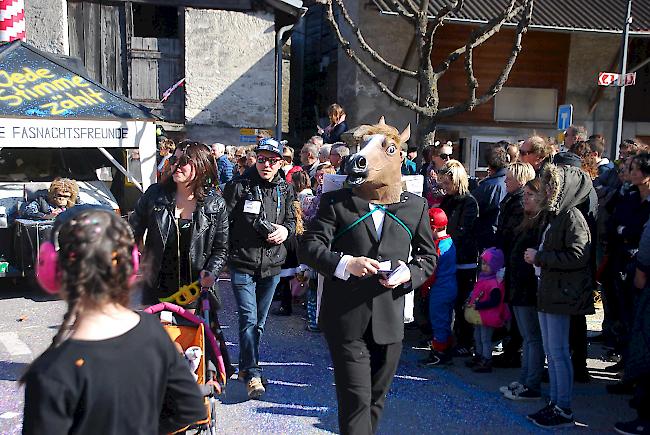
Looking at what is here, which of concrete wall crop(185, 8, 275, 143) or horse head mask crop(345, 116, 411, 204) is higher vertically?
concrete wall crop(185, 8, 275, 143)

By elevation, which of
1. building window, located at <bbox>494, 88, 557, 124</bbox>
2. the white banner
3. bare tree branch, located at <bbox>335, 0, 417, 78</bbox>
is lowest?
the white banner

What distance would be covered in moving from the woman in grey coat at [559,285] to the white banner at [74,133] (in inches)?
250

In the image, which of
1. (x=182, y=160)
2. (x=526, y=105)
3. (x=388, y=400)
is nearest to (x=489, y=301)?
(x=388, y=400)

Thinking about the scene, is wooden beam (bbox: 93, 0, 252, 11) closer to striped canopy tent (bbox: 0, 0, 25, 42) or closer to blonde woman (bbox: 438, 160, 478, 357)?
striped canopy tent (bbox: 0, 0, 25, 42)

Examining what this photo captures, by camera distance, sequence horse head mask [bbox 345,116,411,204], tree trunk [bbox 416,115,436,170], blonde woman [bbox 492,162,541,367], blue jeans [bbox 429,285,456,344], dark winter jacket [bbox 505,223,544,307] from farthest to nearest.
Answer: tree trunk [bbox 416,115,436,170], blue jeans [bbox 429,285,456,344], blonde woman [bbox 492,162,541,367], dark winter jacket [bbox 505,223,544,307], horse head mask [bbox 345,116,411,204]

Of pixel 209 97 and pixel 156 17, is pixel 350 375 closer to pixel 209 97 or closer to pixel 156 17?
pixel 209 97

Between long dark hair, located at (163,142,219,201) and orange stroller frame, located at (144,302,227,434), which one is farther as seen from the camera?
long dark hair, located at (163,142,219,201)

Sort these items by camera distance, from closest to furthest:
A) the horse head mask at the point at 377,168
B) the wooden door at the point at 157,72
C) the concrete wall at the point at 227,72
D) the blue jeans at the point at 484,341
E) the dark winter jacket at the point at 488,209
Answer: the horse head mask at the point at 377,168 → the blue jeans at the point at 484,341 → the dark winter jacket at the point at 488,209 → the concrete wall at the point at 227,72 → the wooden door at the point at 157,72

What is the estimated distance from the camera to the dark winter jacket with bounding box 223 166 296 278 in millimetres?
5230

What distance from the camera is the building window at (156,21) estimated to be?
656 inches

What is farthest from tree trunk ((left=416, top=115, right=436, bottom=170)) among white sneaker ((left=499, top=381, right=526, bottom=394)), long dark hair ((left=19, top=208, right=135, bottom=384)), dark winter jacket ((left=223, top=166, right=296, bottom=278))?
long dark hair ((left=19, top=208, right=135, bottom=384))

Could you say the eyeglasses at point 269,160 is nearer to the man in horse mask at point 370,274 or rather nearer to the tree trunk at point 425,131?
the man in horse mask at point 370,274

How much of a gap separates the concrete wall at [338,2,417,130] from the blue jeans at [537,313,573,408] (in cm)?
1256

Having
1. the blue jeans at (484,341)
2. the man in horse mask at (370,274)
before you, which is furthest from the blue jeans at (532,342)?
A: the man in horse mask at (370,274)
